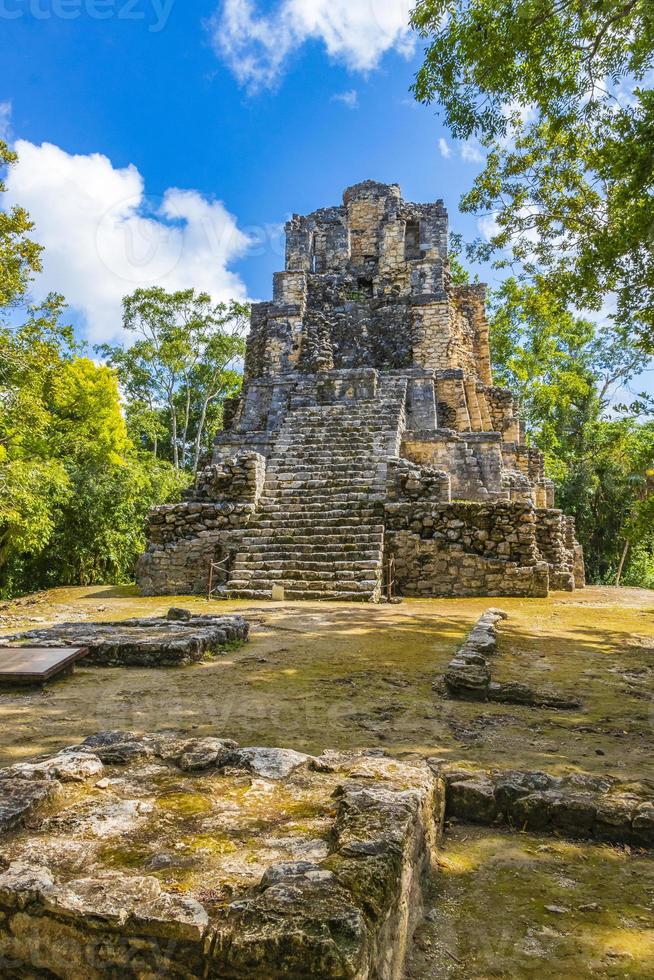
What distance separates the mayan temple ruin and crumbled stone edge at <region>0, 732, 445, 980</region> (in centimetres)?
771

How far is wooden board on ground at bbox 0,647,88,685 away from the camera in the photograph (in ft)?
14.2

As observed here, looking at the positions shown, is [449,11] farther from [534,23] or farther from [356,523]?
[356,523]

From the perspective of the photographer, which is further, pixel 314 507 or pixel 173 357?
pixel 173 357

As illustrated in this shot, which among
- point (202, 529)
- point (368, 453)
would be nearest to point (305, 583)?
point (202, 529)

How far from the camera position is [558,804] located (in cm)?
248

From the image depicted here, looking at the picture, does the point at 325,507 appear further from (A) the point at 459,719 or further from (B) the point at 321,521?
(A) the point at 459,719

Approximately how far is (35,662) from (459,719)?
313cm

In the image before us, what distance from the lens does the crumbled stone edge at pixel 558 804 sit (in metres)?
2.42

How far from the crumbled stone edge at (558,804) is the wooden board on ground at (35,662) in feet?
10.0

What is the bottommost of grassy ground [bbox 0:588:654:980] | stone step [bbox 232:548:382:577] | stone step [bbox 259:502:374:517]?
grassy ground [bbox 0:588:654:980]

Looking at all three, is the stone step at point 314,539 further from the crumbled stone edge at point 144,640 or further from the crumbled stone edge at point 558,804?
the crumbled stone edge at point 558,804

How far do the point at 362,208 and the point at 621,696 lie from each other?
805 inches

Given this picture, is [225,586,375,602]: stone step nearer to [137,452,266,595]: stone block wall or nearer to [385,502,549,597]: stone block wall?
[137,452,266,595]: stone block wall

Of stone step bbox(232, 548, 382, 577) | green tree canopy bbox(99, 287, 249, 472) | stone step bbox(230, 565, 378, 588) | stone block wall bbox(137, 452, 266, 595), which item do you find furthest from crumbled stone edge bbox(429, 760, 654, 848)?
green tree canopy bbox(99, 287, 249, 472)
